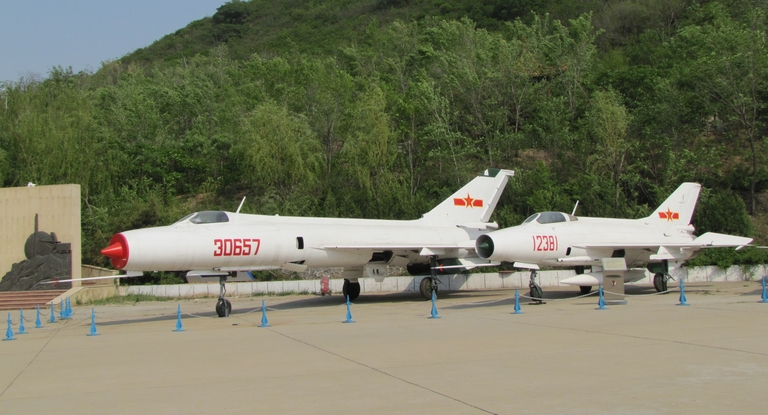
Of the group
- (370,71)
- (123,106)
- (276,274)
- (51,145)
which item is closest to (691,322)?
(276,274)

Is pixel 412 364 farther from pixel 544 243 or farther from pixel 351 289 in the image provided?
pixel 351 289

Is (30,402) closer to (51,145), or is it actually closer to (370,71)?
(51,145)

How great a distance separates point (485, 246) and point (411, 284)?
9338 mm

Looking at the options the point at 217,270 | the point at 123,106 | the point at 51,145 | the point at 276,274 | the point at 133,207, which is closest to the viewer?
the point at 217,270

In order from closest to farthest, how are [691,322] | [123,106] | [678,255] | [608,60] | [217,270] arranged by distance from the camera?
1. [691,322]
2. [217,270]
3. [678,255]
4. [123,106]
5. [608,60]

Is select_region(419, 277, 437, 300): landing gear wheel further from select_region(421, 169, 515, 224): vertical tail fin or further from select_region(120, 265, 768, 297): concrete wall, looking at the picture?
select_region(120, 265, 768, 297): concrete wall

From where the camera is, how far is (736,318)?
12.5m

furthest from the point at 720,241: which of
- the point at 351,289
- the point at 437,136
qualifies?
the point at 437,136

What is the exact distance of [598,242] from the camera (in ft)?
60.3

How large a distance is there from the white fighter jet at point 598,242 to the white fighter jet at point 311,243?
8.88 ft

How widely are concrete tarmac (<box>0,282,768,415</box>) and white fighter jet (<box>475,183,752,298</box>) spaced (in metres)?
1.94

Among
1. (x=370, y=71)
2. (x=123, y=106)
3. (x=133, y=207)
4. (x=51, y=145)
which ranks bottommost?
(x=133, y=207)

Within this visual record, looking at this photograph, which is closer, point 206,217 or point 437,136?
point 206,217

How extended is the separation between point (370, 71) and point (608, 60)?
17871 millimetres
